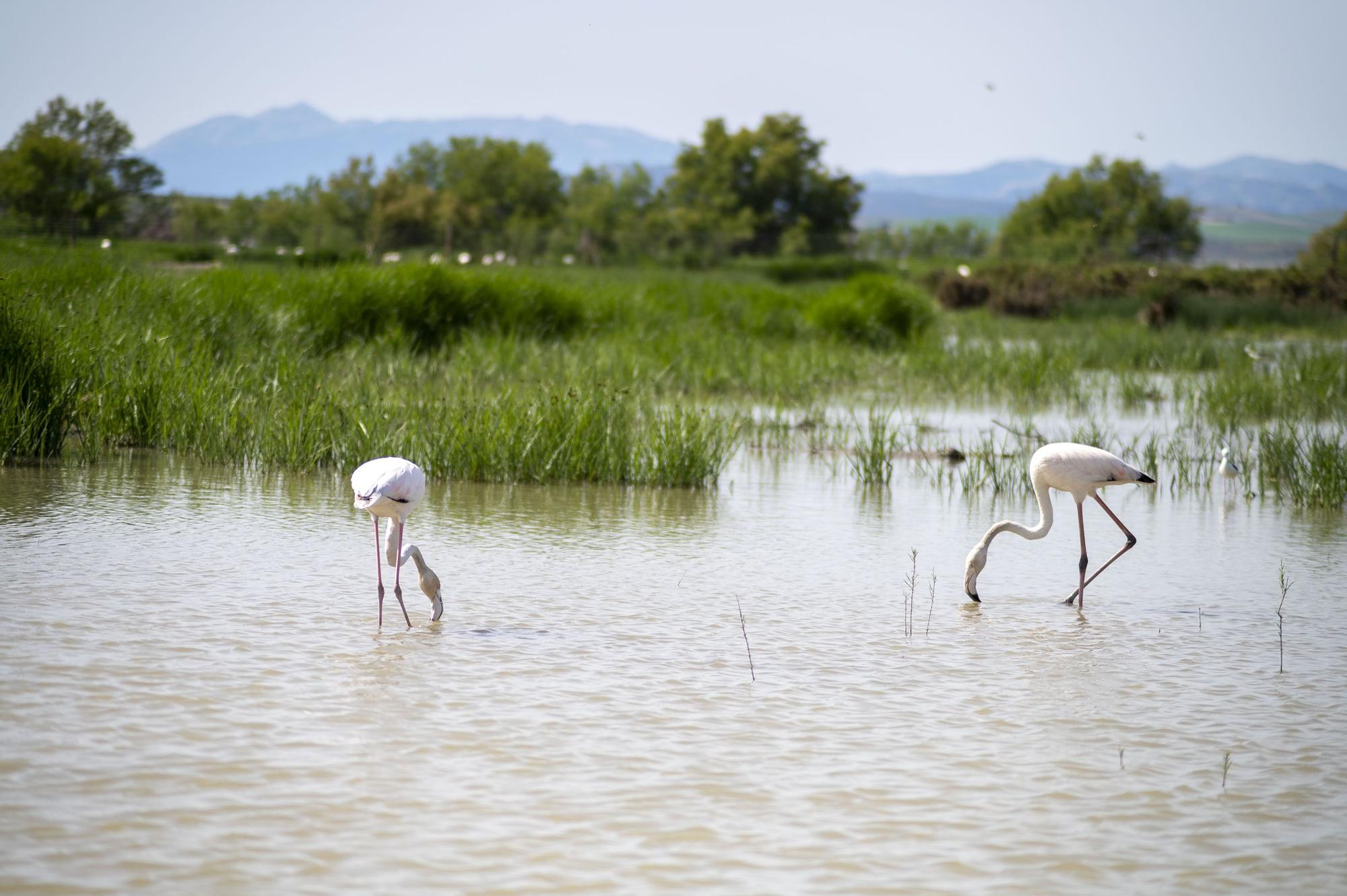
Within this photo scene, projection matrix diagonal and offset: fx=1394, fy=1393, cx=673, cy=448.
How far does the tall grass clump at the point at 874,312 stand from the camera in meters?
22.2

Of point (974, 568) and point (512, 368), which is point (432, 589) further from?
point (512, 368)

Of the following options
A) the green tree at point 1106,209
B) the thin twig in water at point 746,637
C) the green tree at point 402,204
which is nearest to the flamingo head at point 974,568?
the thin twig in water at point 746,637

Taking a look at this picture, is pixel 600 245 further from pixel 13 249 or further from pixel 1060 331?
pixel 13 249

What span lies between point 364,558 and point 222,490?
2.25m

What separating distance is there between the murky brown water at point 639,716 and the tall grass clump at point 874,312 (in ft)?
46.7

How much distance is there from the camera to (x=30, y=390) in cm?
939

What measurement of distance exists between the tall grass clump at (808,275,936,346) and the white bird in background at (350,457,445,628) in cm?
1688

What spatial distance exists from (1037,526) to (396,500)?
3.36 metres

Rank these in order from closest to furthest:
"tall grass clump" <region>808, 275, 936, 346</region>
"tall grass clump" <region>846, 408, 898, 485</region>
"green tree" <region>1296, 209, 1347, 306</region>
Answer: "tall grass clump" <region>846, 408, 898, 485</region>, "tall grass clump" <region>808, 275, 936, 346</region>, "green tree" <region>1296, 209, 1347, 306</region>

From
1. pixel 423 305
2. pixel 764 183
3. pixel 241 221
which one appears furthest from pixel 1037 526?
pixel 764 183

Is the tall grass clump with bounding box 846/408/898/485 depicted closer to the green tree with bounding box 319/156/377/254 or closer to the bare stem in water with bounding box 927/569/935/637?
the bare stem in water with bounding box 927/569/935/637

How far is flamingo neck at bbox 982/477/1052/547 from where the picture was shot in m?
6.88

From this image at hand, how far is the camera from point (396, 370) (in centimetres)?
1352

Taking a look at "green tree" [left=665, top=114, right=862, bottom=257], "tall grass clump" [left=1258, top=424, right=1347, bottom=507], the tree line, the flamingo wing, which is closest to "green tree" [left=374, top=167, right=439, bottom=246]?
the tree line
